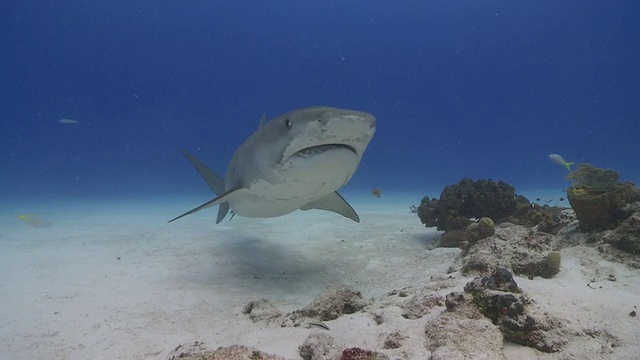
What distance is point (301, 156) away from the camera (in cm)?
374

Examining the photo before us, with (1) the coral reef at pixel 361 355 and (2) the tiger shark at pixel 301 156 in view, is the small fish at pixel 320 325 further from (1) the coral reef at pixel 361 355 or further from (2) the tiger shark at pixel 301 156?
(2) the tiger shark at pixel 301 156

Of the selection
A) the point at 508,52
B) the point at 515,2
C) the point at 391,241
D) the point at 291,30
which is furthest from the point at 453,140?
the point at 391,241

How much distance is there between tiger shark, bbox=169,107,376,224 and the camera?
340 cm

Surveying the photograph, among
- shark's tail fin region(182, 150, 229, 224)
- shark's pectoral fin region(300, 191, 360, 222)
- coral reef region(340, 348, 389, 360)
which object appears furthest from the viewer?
shark's tail fin region(182, 150, 229, 224)

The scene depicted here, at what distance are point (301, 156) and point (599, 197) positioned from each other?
3.79 meters

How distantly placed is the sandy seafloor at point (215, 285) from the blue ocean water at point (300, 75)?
55218mm

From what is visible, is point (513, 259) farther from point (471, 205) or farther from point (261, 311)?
point (471, 205)

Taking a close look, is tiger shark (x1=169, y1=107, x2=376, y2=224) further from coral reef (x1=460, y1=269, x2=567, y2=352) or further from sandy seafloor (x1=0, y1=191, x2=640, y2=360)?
coral reef (x1=460, y1=269, x2=567, y2=352)

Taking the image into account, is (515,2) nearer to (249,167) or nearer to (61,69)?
(249,167)

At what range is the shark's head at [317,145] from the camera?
3.37m

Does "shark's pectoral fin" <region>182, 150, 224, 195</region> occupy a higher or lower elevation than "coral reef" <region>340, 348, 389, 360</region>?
higher

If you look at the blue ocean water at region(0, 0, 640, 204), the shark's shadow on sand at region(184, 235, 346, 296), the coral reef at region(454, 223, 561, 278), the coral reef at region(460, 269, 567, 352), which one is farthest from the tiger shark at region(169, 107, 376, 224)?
the blue ocean water at region(0, 0, 640, 204)

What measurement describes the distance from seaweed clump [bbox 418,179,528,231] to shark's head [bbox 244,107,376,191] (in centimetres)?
389

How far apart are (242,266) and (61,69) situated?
105 meters
